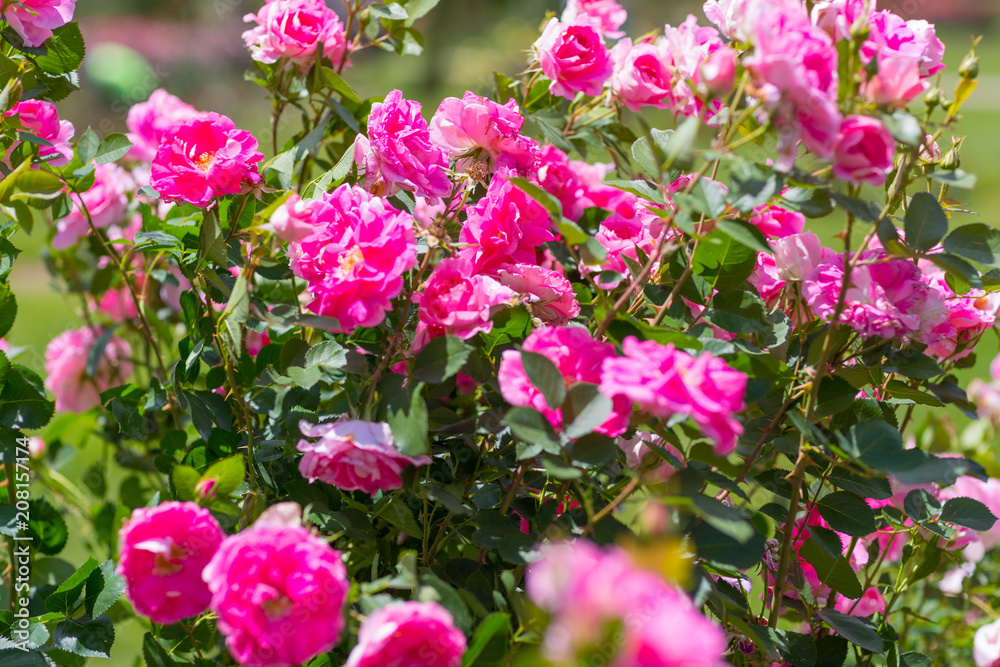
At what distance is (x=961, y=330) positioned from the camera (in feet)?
2.66

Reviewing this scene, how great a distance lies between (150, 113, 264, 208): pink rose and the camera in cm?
76

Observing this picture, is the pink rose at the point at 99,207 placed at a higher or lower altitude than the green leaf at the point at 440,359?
higher

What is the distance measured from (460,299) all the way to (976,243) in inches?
16.5

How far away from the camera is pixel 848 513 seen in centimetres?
75

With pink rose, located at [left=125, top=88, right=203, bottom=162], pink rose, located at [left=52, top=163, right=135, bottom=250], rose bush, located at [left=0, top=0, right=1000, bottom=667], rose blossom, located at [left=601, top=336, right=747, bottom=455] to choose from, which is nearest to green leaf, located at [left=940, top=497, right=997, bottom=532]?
rose bush, located at [left=0, top=0, right=1000, bottom=667]

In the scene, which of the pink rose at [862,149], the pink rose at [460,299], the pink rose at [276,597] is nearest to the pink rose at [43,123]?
the pink rose at [460,299]

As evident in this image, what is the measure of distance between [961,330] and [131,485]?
1.06m

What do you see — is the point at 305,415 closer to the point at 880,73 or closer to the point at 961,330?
the point at 880,73

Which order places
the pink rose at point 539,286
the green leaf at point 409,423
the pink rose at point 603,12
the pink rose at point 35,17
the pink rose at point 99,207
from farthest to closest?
the pink rose at point 99,207, the pink rose at point 603,12, the pink rose at point 35,17, the pink rose at point 539,286, the green leaf at point 409,423

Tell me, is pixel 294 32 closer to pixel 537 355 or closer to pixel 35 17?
pixel 35 17

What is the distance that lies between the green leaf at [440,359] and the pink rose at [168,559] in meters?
0.19

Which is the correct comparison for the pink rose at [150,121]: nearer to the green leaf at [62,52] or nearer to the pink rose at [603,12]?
the green leaf at [62,52]

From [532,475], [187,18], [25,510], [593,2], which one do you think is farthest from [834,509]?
[187,18]

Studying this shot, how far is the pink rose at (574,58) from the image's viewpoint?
848mm
